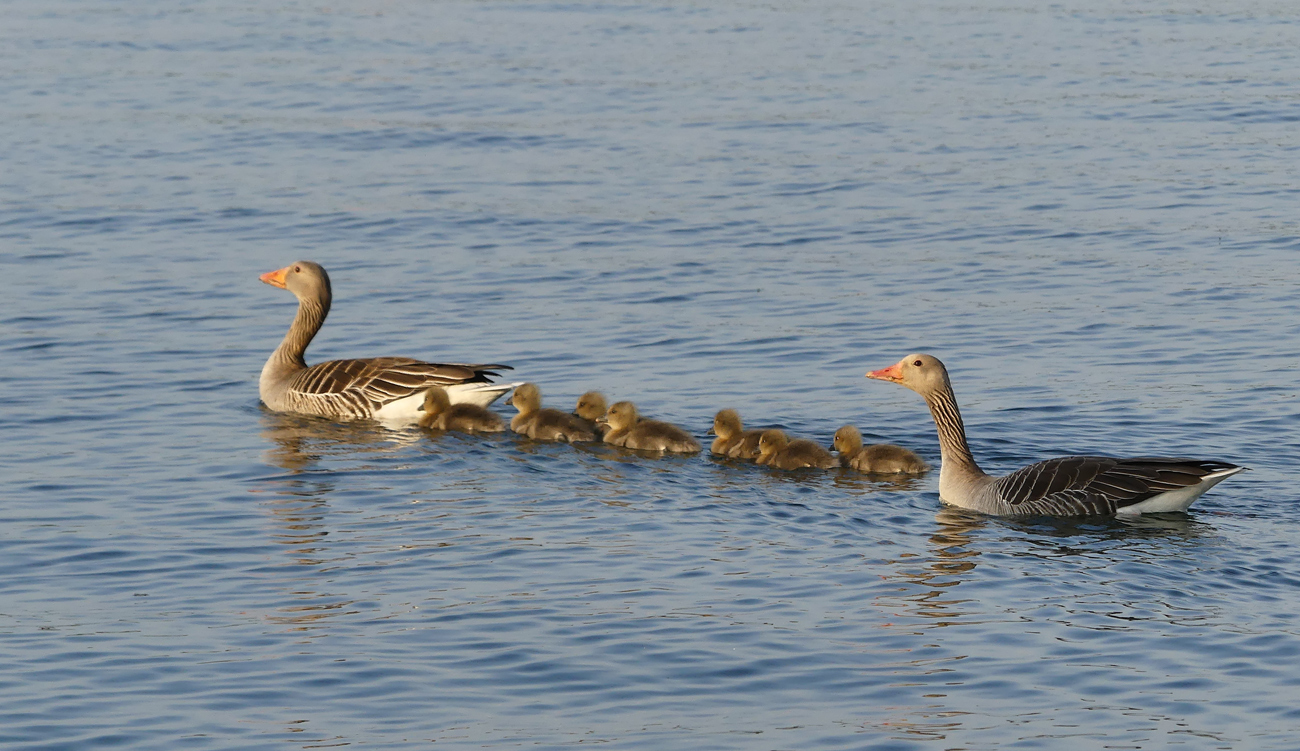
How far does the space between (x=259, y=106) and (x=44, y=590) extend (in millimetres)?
23933

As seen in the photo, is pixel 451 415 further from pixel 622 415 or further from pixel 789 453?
pixel 789 453

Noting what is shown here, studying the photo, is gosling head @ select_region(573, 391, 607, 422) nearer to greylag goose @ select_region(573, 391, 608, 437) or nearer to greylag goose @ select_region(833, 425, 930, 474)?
greylag goose @ select_region(573, 391, 608, 437)

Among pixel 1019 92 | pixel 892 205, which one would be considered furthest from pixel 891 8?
pixel 892 205

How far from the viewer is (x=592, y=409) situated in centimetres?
1642

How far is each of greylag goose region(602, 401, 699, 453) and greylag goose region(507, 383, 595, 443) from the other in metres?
0.48

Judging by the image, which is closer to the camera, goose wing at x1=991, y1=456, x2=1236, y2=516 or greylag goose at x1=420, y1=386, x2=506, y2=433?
goose wing at x1=991, y1=456, x2=1236, y2=516

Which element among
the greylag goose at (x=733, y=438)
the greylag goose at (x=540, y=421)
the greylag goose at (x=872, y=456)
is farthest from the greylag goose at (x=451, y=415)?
the greylag goose at (x=872, y=456)

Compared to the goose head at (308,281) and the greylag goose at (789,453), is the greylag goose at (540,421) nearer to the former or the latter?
the greylag goose at (789,453)

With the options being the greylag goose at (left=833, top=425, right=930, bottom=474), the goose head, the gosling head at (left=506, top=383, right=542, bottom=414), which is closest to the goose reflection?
the greylag goose at (left=833, top=425, right=930, bottom=474)

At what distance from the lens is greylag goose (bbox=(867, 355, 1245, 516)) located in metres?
13.2

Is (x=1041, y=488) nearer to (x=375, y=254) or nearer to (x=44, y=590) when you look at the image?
(x=44, y=590)

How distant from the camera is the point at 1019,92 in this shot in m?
34.4

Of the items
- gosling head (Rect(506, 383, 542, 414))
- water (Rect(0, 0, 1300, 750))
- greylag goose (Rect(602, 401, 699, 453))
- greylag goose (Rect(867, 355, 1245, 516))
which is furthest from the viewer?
gosling head (Rect(506, 383, 542, 414))

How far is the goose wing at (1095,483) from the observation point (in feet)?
43.2
